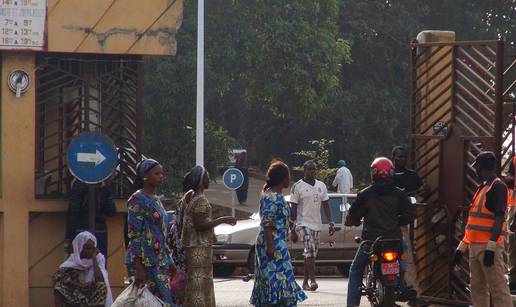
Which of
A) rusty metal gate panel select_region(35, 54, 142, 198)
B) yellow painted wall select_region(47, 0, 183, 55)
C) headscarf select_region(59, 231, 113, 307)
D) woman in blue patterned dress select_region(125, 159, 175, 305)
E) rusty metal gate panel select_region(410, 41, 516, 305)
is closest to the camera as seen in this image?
woman in blue patterned dress select_region(125, 159, 175, 305)

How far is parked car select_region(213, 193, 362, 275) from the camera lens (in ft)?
71.1

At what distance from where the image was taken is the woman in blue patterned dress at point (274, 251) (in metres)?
11.5

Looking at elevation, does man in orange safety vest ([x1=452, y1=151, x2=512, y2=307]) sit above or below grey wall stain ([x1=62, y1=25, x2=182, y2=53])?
below

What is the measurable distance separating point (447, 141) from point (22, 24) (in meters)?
4.75

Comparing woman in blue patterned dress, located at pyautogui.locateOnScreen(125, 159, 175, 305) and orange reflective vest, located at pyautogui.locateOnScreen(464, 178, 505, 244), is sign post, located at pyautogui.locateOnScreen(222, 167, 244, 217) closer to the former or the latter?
orange reflective vest, located at pyautogui.locateOnScreen(464, 178, 505, 244)

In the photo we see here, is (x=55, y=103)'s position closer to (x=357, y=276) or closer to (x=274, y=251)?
(x=357, y=276)

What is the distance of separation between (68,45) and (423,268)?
463 centimetres

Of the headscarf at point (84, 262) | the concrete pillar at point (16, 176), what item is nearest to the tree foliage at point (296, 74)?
the concrete pillar at point (16, 176)

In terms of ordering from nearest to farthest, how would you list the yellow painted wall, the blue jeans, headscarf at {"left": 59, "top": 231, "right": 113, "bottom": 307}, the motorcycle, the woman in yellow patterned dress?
1. the woman in yellow patterned dress
2. headscarf at {"left": 59, "top": 231, "right": 113, "bottom": 307}
3. the motorcycle
4. the blue jeans
5. the yellow painted wall

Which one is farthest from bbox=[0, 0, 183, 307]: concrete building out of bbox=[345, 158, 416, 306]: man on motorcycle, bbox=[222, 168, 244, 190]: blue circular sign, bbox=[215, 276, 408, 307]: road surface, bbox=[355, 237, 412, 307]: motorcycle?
bbox=[222, 168, 244, 190]: blue circular sign

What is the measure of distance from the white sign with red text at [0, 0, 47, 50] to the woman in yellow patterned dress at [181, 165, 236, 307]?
314 centimetres

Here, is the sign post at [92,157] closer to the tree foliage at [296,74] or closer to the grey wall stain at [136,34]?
the grey wall stain at [136,34]

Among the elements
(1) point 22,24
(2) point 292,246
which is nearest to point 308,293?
(2) point 292,246

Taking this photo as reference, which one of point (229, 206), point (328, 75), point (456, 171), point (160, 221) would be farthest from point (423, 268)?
point (229, 206)
